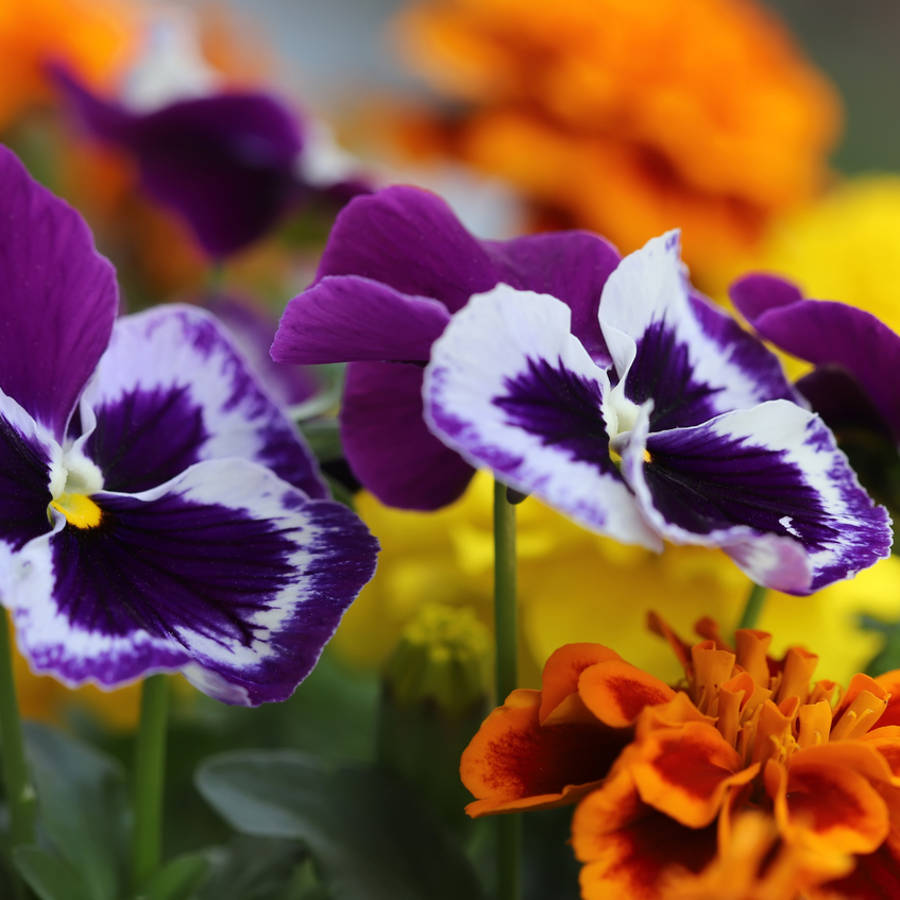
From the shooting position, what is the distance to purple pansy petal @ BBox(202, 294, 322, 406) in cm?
36

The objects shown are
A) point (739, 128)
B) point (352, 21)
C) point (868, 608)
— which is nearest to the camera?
point (868, 608)

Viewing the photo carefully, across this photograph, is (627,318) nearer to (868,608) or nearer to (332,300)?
(332,300)

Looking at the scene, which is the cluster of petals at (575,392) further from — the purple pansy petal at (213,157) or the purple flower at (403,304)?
the purple pansy petal at (213,157)

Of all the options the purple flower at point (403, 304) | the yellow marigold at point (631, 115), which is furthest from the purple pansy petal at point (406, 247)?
the yellow marigold at point (631, 115)

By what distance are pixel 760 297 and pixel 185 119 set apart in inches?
8.9

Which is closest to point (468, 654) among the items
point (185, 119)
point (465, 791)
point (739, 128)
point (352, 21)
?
point (465, 791)

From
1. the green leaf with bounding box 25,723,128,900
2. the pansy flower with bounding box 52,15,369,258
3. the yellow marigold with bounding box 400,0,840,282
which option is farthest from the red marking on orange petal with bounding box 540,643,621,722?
the yellow marigold with bounding box 400,0,840,282

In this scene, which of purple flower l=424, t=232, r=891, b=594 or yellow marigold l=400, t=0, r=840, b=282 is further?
yellow marigold l=400, t=0, r=840, b=282

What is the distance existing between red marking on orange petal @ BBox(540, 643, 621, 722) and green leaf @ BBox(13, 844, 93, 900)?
0.10 metres

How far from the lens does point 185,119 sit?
0.40m

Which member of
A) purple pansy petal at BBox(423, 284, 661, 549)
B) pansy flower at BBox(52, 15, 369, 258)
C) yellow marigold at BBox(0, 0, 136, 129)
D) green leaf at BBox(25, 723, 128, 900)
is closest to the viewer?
purple pansy petal at BBox(423, 284, 661, 549)

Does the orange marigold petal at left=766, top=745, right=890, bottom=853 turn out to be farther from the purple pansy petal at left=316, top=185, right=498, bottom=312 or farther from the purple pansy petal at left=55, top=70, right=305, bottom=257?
the purple pansy petal at left=55, top=70, right=305, bottom=257

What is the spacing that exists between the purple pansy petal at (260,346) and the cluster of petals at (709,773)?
181mm

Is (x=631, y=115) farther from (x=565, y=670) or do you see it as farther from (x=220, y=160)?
(x=565, y=670)
